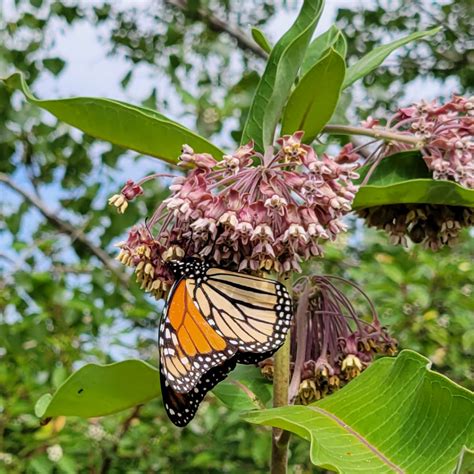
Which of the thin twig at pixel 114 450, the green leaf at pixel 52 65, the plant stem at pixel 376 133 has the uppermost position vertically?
the green leaf at pixel 52 65

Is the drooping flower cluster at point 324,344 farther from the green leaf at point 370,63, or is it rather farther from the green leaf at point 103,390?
the green leaf at point 370,63

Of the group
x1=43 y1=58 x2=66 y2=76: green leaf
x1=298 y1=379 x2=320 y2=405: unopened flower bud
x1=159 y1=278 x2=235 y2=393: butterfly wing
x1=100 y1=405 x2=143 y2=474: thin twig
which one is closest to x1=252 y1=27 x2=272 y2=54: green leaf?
x1=159 y1=278 x2=235 y2=393: butterfly wing

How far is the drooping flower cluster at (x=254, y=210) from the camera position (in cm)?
113

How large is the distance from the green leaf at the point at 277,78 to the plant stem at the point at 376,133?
13 centimetres

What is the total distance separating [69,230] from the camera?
15.0 feet

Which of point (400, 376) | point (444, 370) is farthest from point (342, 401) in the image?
point (444, 370)

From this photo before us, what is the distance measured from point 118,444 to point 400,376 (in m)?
3.06

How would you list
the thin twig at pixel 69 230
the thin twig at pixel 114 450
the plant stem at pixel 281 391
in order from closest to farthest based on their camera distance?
the plant stem at pixel 281 391 < the thin twig at pixel 114 450 < the thin twig at pixel 69 230

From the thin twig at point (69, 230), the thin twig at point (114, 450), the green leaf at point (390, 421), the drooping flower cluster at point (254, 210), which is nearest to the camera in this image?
the green leaf at point (390, 421)

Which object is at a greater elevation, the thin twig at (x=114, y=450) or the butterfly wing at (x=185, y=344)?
the butterfly wing at (x=185, y=344)

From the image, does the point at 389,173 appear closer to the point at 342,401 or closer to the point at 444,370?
the point at 342,401

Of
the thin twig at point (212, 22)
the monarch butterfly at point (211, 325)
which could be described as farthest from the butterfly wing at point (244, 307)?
the thin twig at point (212, 22)

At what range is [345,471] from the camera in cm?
89

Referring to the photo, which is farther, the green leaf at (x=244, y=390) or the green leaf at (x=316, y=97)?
the green leaf at (x=244, y=390)
